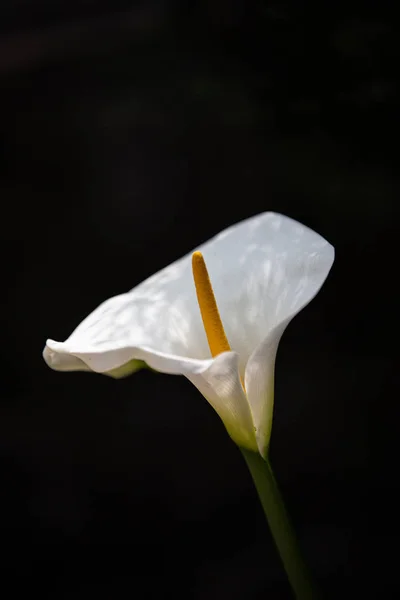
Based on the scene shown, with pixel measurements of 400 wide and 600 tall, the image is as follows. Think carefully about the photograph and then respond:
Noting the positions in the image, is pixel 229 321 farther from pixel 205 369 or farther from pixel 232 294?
pixel 205 369

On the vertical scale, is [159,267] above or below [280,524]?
above

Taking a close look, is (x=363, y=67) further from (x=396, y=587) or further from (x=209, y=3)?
(x=396, y=587)

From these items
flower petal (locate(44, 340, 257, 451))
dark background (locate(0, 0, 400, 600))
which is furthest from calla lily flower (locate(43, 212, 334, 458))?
dark background (locate(0, 0, 400, 600))

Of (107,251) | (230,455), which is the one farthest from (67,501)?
(107,251)

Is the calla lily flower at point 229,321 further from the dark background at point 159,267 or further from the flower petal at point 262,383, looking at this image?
the dark background at point 159,267

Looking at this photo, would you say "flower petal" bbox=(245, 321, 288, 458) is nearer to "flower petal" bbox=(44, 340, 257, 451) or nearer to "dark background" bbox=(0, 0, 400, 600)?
"flower petal" bbox=(44, 340, 257, 451)

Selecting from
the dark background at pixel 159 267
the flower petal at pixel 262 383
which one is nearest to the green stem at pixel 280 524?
the flower petal at pixel 262 383

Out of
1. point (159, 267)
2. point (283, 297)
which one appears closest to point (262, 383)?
point (283, 297)
